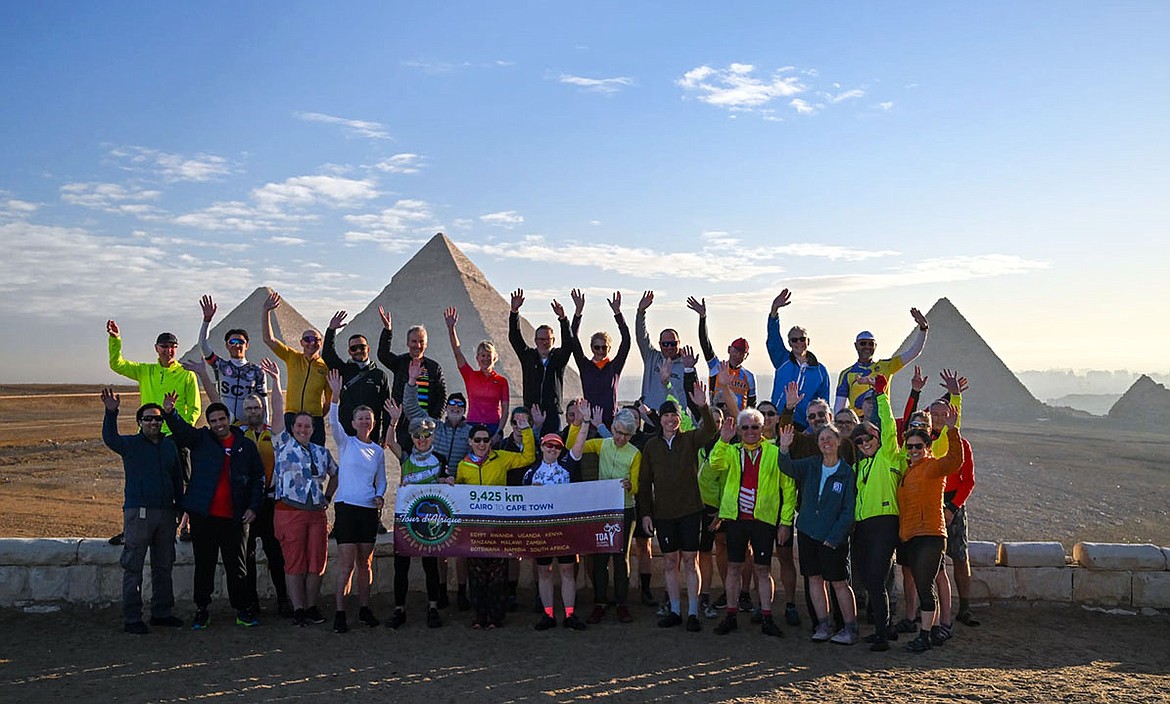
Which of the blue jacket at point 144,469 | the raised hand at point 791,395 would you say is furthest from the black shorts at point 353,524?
the raised hand at point 791,395

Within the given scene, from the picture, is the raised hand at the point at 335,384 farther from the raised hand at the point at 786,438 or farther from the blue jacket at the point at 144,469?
the raised hand at the point at 786,438

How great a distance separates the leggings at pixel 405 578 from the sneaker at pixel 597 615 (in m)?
0.98

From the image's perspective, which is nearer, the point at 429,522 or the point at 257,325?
the point at 429,522

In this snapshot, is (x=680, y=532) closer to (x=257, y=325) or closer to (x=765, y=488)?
(x=765, y=488)

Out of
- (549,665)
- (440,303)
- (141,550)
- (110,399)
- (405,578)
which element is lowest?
(549,665)

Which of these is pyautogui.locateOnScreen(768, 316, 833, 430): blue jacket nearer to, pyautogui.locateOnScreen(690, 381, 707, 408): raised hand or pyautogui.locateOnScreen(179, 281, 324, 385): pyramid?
pyautogui.locateOnScreen(690, 381, 707, 408): raised hand

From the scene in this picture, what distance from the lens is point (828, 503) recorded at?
194 inches

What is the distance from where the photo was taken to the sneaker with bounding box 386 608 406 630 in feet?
17.5

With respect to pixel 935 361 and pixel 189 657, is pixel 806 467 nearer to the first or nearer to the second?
pixel 189 657

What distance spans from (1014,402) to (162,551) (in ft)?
204

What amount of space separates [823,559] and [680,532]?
842mm

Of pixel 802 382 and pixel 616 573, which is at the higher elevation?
pixel 802 382

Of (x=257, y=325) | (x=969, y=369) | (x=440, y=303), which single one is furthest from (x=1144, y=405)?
(x=257, y=325)

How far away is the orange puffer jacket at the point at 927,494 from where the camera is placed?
488 centimetres
